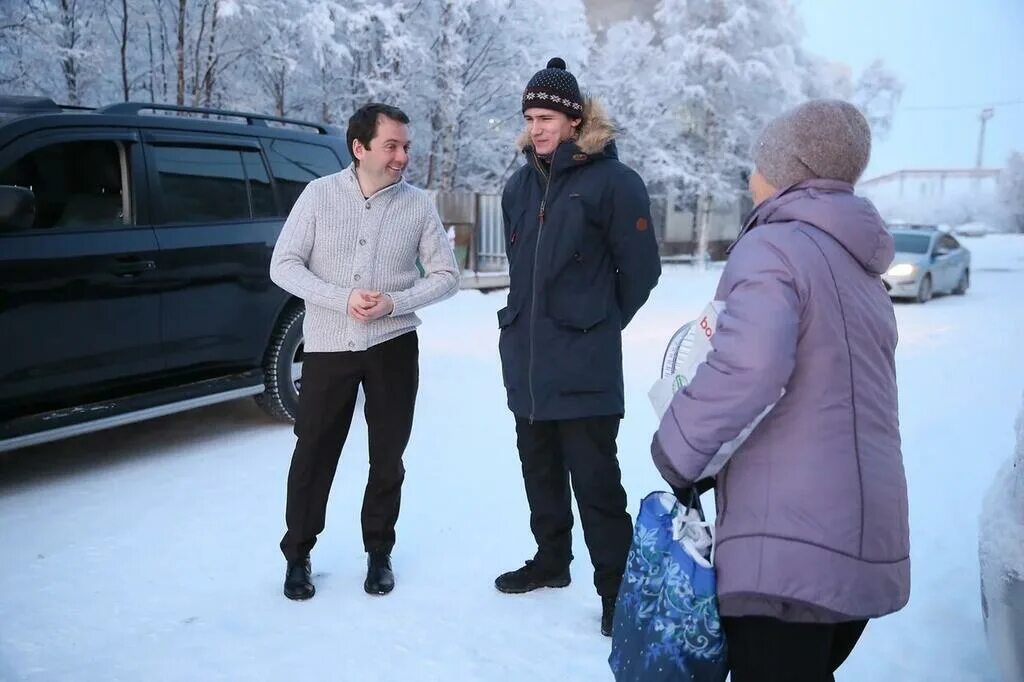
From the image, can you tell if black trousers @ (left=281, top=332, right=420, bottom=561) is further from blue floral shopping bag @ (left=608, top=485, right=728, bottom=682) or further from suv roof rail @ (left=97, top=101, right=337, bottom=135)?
suv roof rail @ (left=97, top=101, right=337, bottom=135)

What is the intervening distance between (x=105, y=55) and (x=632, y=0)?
18.7 m

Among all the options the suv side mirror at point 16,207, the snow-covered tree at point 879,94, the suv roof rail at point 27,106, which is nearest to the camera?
the suv side mirror at point 16,207

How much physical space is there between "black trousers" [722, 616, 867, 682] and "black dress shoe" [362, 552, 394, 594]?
1976mm

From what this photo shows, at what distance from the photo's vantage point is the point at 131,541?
13.3ft

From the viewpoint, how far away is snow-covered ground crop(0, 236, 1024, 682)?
9.96ft

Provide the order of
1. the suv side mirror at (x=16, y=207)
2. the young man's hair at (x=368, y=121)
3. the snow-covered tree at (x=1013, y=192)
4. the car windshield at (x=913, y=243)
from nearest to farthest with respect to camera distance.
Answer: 1. the young man's hair at (x=368, y=121)
2. the suv side mirror at (x=16, y=207)
3. the car windshield at (x=913, y=243)
4. the snow-covered tree at (x=1013, y=192)

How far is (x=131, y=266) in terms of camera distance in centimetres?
477

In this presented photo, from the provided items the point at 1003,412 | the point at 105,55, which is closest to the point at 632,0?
the point at 105,55

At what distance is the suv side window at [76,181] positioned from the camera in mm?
4516

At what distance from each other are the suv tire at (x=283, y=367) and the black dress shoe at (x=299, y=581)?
226 cm

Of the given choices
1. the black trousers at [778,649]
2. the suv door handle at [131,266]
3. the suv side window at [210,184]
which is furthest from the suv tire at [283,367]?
the black trousers at [778,649]

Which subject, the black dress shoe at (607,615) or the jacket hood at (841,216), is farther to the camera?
the black dress shoe at (607,615)

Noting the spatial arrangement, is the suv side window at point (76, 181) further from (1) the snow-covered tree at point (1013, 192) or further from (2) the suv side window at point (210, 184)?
(1) the snow-covered tree at point (1013, 192)

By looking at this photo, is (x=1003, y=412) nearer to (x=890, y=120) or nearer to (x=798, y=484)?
(x=798, y=484)
